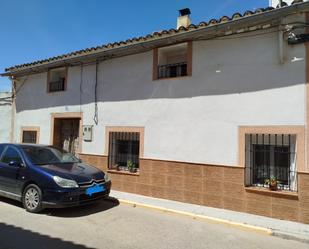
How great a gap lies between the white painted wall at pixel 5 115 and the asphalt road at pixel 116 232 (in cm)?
713

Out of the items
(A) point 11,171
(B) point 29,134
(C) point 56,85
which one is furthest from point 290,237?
(B) point 29,134

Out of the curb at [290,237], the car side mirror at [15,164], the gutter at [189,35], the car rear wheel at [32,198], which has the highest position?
the gutter at [189,35]

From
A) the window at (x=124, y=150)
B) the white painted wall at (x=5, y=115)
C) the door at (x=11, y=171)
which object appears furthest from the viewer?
the white painted wall at (x=5, y=115)

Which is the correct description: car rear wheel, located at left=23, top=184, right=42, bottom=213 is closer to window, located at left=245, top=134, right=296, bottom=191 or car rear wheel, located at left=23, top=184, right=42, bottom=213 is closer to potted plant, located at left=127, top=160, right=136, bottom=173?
potted plant, located at left=127, top=160, right=136, bottom=173

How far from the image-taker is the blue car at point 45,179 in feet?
19.9

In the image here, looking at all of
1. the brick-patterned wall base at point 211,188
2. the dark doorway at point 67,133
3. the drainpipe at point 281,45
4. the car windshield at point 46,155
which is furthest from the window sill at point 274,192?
the dark doorway at point 67,133

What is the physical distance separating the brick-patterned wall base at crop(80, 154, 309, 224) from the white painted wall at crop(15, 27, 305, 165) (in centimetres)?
26

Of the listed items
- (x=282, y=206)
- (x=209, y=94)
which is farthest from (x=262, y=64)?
(x=282, y=206)

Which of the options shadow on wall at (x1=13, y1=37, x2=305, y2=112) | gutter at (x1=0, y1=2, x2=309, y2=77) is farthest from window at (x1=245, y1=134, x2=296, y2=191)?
gutter at (x1=0, y1=2, x2=309, y2=77)

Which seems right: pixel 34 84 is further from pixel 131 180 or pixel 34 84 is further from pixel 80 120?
pixel 131 180

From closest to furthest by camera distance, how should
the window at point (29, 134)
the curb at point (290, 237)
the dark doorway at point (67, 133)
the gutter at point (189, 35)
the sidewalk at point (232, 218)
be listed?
the curb at point (290, 237) → the sidewalk at point (232, 218) → the gutter at point (189, 35) → the dark doorway at point (67, 133) → the window at point (29, 134)

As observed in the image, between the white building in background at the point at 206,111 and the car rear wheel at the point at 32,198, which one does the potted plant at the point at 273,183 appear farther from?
the car rear wheel at the point at 32,198

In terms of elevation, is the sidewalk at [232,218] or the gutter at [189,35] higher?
the gutter at [189,35]

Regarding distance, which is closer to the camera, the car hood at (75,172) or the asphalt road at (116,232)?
the asphalt road at (116,232)
